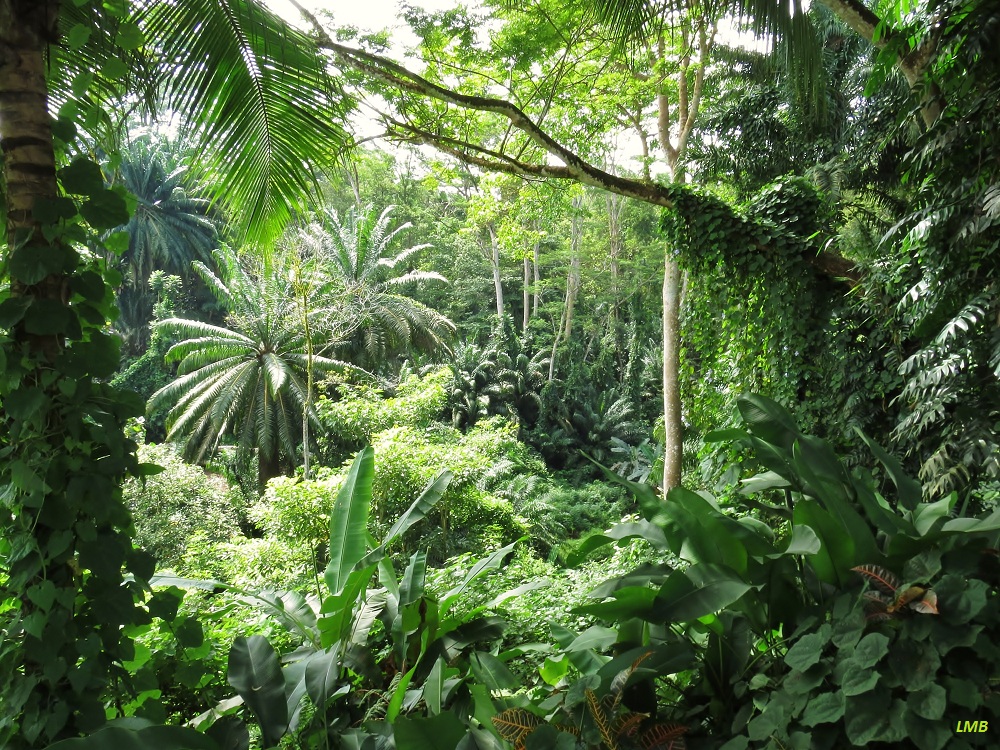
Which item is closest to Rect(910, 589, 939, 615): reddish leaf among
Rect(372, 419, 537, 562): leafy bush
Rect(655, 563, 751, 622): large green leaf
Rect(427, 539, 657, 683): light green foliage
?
Rect(655, 563, 751, 622): large green leaf

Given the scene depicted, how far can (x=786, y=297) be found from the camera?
22.9ft

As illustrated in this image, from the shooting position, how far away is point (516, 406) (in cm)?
2102

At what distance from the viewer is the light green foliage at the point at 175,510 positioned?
437 inches

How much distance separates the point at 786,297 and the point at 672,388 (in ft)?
12.9

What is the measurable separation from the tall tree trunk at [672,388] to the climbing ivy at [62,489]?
30.2 feet

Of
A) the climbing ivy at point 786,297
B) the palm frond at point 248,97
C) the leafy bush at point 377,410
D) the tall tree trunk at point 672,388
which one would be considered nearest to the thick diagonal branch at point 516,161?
the climbing ivy at point 786,297

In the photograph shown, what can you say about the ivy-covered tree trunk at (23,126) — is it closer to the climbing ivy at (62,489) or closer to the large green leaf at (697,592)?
the climbing ivy at (62,489)

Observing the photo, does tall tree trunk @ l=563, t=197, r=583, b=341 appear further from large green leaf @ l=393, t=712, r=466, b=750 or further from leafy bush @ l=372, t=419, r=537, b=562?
large green leaf @ l=393, t=712, r=466, b=750

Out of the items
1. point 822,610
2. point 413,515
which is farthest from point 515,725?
point 413,515

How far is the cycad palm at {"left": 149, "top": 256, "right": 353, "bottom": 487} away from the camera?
1534 centimetres

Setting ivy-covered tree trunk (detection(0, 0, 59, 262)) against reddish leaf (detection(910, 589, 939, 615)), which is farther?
ivy-covered tree trunk (detection(0, 0, 59, 262))

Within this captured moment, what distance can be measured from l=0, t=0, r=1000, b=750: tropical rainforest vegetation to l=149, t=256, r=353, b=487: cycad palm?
3.10 metres

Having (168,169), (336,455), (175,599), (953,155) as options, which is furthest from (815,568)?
(168,169)

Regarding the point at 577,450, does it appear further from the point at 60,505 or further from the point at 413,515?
the point at 60,505
